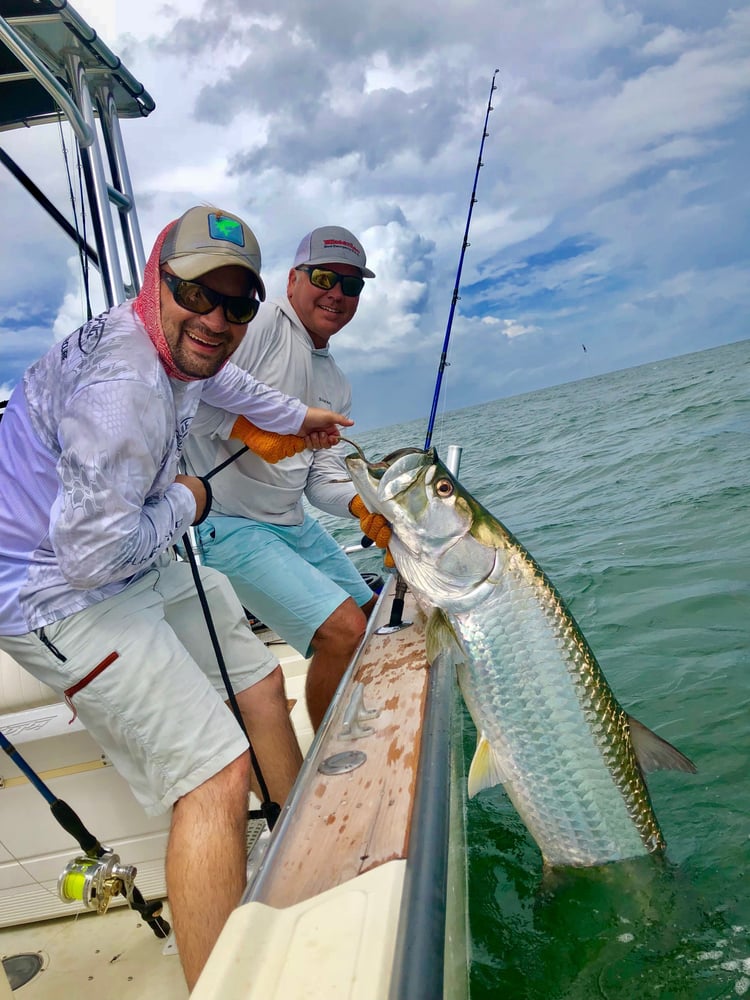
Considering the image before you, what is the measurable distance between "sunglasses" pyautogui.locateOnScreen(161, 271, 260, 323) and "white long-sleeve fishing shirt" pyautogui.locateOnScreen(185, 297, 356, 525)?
1.17 meters

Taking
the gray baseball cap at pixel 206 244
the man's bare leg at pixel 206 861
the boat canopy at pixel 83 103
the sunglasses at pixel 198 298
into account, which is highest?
the boat canopy at pixel 83 103

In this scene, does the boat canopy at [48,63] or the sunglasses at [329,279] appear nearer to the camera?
the boat canopy at [48,63]

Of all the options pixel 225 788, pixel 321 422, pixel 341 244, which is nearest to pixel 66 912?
pixel 225 788

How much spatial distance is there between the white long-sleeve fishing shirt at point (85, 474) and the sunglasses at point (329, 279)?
1.79 metres

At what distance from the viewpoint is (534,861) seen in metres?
2.57

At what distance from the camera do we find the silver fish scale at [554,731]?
7.02 ft

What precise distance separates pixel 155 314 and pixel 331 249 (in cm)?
188

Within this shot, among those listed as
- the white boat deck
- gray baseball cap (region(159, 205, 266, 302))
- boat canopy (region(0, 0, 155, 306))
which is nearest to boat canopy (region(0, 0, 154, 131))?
boat canopy (region(0, 0, 155, 306))

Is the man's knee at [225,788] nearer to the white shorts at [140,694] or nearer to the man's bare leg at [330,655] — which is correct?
the white shorts at [140,694]

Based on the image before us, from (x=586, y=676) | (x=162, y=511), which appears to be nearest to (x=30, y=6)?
(x=162, y=511)

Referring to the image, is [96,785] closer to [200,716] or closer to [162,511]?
[200,716]

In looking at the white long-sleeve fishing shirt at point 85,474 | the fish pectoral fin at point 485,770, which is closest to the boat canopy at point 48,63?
the white long-sleeve fishing shirt at point 85,474

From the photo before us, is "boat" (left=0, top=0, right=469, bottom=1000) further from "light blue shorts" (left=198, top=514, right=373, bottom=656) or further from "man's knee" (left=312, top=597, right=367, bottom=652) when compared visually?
"light blue shorts" (left=198, top=514, right=373, bottom=656)

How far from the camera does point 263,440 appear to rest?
3.36m
